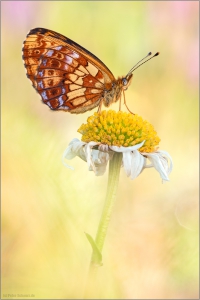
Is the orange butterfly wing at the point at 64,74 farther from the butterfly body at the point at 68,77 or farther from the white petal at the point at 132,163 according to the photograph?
the white petal at the point at 132,163

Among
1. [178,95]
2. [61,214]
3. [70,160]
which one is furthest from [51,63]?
[178,95]

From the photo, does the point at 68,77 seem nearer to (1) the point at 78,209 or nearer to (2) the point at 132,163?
(2) the point at 132,163

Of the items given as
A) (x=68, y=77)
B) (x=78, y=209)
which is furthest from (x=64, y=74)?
(x=78, y=209)

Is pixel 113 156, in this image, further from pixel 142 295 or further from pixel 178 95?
pixel 178 95

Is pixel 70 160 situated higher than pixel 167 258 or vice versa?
pixel 70 160

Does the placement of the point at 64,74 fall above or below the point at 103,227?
above

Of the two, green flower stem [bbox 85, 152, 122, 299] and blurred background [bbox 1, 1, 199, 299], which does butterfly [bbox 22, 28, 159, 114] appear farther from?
green flower stem [bbox 85, 152, 122, 299]
